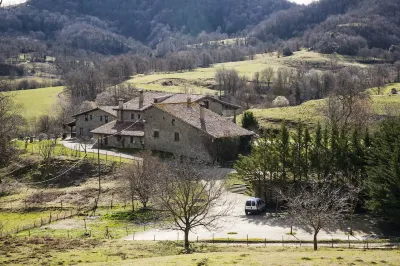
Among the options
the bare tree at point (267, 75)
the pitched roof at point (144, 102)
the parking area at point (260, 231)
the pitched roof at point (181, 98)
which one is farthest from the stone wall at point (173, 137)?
the bare tree at point (267, 75)

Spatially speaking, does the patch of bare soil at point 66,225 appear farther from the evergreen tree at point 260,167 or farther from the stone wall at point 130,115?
the stone wall at point 130,115

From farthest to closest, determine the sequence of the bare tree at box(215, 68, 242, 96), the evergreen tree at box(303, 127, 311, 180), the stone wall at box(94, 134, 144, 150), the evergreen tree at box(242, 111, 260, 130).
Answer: the bare tree at box(215, 68, 242, 96) → the evergreen tree at box(242, 111, 260, 130) → the stone wall at box(94, 134, 144, 150) → the evergreen tree at box(303, 127, 311, 180)

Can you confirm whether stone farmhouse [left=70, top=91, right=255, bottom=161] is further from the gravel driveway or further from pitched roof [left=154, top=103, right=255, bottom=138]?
the gravel driveway

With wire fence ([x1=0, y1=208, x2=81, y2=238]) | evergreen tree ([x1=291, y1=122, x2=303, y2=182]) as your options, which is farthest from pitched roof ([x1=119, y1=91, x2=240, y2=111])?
evergreen tree ([x1=291, y1=122, x2=303, y2=182])

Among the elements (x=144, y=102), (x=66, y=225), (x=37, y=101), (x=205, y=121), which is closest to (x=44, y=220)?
(x=66, y=225)

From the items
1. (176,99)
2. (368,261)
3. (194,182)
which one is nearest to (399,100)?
(176,99)

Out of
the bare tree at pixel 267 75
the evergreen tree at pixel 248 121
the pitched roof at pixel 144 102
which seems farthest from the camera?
the bare tree at pixel 267 75

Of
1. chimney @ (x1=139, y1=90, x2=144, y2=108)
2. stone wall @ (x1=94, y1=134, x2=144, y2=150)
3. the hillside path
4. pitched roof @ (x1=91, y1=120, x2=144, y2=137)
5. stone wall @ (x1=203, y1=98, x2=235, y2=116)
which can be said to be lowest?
the hillside path
